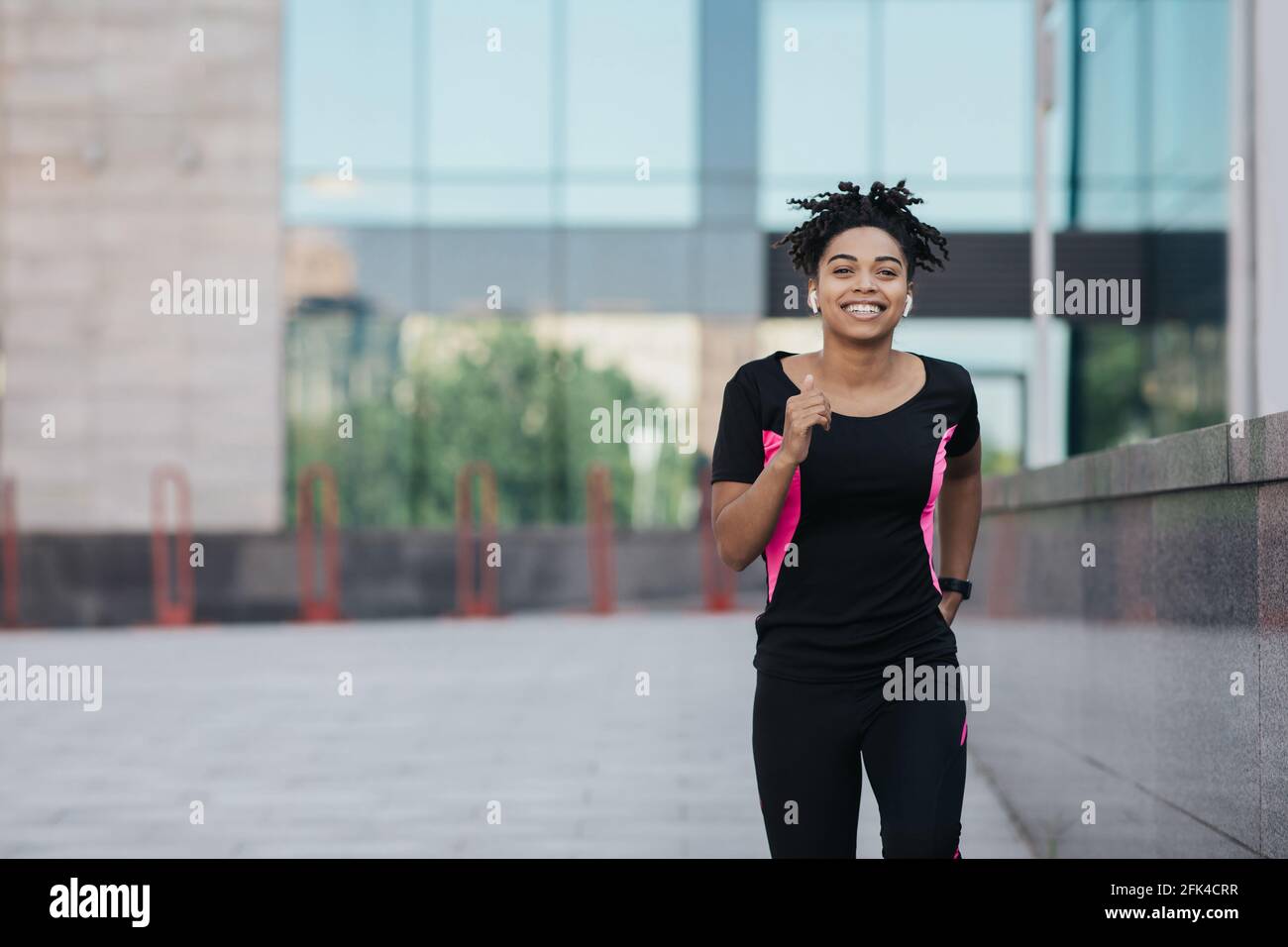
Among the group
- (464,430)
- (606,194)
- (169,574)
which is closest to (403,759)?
(169,574)

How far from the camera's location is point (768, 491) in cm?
312

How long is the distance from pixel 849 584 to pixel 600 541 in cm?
1720

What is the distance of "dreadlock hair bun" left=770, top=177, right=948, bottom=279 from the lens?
11.4 ft

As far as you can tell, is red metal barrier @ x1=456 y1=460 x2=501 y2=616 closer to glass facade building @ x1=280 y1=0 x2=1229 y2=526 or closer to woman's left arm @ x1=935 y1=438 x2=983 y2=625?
glass facade building @ x1=280 y1=0 x2=1229 y2=526

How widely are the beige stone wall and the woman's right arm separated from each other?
1865cm

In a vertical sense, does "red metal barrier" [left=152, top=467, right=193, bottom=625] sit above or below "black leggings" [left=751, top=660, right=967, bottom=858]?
below

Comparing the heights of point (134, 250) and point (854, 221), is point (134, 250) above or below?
above

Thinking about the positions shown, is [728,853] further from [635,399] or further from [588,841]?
[635,399]

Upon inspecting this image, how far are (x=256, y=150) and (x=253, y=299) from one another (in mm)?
1866

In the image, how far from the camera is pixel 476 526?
68.7 ft

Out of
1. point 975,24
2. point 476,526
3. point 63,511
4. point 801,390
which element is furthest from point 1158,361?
point 801,390

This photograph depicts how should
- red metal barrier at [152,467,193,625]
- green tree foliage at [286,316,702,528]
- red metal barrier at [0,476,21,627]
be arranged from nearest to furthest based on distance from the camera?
red metal barrier at [0,476,21,627], red metal barrier at [152,467,193,625], green tree foliage at [286,316,702,528]

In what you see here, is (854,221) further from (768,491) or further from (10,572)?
(10,572)

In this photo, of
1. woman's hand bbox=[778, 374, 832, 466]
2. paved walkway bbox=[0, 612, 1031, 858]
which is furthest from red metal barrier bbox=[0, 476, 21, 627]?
woman's hand bbox=[778, 374, 832, 466]
